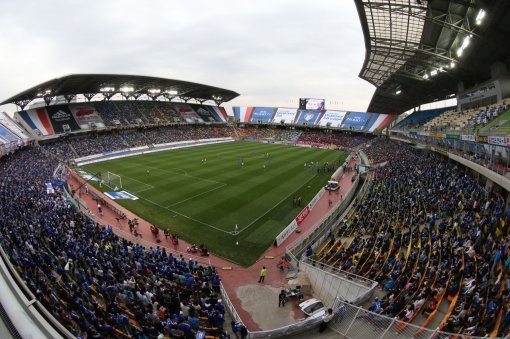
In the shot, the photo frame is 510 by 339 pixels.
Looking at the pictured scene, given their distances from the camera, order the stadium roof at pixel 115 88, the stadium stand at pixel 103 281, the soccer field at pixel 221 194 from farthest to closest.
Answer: the stadium roof at pixel 115 88, the soccer field at pixel 221 194, the stadium stand at pixel 103 281

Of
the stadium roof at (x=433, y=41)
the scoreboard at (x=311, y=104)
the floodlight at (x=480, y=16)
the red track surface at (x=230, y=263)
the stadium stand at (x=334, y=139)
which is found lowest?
the red track surface at (x=230, y=263)

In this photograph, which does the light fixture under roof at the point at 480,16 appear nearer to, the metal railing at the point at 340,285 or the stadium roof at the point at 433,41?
the stadium roof at the point at 433,41

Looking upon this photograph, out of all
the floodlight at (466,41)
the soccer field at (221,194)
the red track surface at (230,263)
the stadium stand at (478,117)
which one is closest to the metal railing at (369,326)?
the red track surface at (230,263)

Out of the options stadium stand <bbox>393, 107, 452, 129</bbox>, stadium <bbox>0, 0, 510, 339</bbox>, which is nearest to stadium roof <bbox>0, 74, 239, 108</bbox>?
stadium <bbox>0, 0, 510, 339</bbox>

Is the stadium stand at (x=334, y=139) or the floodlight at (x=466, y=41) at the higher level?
the floodlight at (x=466, y=41)

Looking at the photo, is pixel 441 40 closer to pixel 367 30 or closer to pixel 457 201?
pixel 367 30

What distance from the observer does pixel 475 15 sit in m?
20.2

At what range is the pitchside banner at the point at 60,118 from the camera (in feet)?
188

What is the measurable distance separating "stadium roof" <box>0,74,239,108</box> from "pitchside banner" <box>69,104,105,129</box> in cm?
232

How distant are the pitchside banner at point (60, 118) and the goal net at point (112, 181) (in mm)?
26771

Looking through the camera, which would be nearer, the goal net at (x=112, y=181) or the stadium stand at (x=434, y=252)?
the stadium stand at (x=434, y=252)

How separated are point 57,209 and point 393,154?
4202 cm

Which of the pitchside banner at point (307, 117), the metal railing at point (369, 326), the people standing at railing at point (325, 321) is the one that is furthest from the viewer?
the pitchside banner at point (307, 117)

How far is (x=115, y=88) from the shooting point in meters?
63.2
